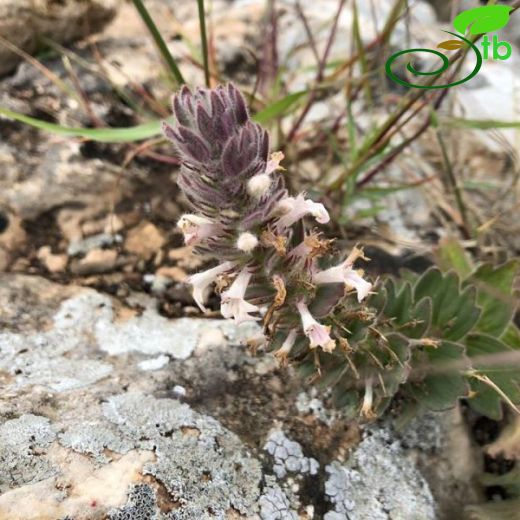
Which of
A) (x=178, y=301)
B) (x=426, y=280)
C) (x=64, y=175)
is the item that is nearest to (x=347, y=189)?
(x=426, y=280)


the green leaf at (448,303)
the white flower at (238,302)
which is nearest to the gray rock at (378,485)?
the green leaf at (448,303)

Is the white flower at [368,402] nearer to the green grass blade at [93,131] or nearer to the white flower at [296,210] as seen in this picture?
the white flower at [296,210]

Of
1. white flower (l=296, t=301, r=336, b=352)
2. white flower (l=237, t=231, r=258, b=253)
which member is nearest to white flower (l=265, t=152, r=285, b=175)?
white flower (l=237, t=231, r=258, b=253)

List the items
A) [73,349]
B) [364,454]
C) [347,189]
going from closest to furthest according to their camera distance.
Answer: [364,454], [73,349], [347,189]

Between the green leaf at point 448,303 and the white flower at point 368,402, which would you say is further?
the green leaf at point 448,303

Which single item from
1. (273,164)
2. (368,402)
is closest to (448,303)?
(368,402)

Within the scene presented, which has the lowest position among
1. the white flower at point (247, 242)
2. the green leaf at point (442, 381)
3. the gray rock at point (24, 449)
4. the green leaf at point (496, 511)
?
the gray rock at point (24, 449)

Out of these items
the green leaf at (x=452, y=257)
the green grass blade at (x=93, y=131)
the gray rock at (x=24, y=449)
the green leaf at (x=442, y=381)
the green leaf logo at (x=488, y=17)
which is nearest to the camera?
the gray rock at (x=24, y=449)

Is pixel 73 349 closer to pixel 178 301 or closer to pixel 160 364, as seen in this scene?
pixel 160 364

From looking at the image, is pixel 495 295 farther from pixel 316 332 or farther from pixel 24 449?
pixel 24 449
